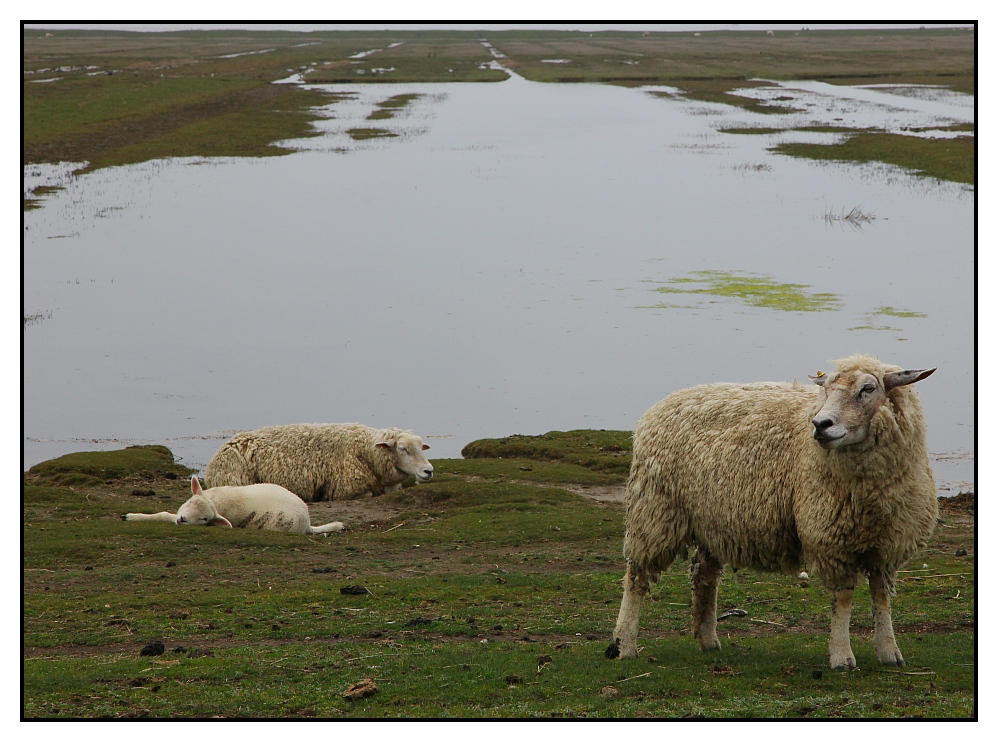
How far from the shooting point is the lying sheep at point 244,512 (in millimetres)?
16484

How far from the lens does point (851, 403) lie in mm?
9133

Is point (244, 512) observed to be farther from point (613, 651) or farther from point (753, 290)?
point (753, 290)

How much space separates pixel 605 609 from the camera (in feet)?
40.9

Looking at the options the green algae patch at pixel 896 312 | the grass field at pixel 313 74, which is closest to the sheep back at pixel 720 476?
the grass field at pixel 313 74

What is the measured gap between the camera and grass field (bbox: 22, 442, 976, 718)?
8.63 m

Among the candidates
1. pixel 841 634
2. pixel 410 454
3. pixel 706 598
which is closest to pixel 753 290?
pixel 410 454

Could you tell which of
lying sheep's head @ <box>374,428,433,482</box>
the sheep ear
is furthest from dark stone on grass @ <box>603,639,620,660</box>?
lying sheep's head @ <box>374,428,433,482</box>

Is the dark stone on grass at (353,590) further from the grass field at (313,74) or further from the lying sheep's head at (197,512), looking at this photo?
the grass field at (313,74)

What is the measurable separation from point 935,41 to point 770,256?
451 ft

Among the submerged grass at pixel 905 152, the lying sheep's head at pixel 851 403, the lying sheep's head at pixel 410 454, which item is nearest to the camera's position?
the lying sheep's head at pixel 851 403

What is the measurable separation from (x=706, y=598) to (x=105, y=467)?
1436cm

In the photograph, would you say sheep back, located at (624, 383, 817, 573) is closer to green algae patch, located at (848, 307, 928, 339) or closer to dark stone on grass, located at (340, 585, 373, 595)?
dark stone on grass, located at (340, 585, 373, 595)

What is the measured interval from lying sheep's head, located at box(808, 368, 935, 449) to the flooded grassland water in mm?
12156

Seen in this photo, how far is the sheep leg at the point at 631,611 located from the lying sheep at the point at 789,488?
0.04 feet
